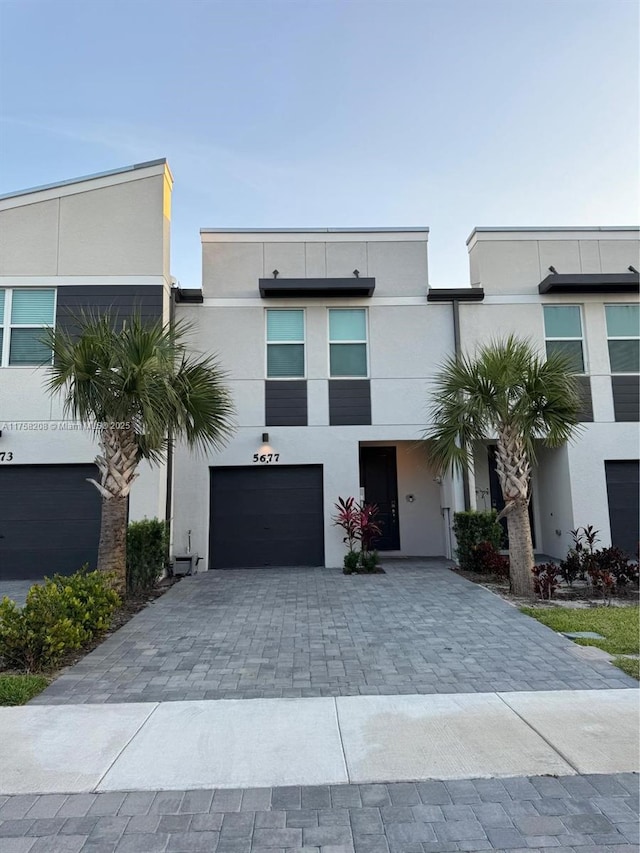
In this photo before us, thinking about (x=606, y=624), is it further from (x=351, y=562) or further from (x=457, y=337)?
(x=457, y=337)

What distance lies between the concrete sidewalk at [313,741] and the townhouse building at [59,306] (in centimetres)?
698

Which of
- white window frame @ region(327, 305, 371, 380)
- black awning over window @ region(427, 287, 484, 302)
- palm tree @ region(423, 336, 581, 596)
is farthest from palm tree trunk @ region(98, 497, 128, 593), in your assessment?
black awning over window @ region(427, 287, 484, 302)

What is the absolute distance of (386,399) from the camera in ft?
40.3

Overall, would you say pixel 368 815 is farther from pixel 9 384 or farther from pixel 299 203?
pixel 299 203

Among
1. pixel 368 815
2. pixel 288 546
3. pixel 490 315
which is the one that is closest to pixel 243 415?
pixel 288 546

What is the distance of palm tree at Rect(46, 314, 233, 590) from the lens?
7.60 metres

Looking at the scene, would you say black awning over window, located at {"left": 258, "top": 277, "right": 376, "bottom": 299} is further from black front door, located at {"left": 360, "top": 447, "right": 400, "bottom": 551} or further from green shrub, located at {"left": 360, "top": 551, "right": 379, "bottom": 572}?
green shrub, located at {"left": 360, "top": 551, "right": 379, "bottom": 572}

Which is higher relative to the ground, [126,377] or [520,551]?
[126,377]

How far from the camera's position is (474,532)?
1099 cm

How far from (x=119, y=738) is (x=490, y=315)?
1154cm

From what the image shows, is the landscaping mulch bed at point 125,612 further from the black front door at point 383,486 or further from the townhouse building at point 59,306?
the black front door at point 383,486

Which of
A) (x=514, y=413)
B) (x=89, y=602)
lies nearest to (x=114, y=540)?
(x=89, y=602)

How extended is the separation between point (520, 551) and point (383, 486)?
5023 millimetres

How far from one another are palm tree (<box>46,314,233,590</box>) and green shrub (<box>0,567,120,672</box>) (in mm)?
1604
